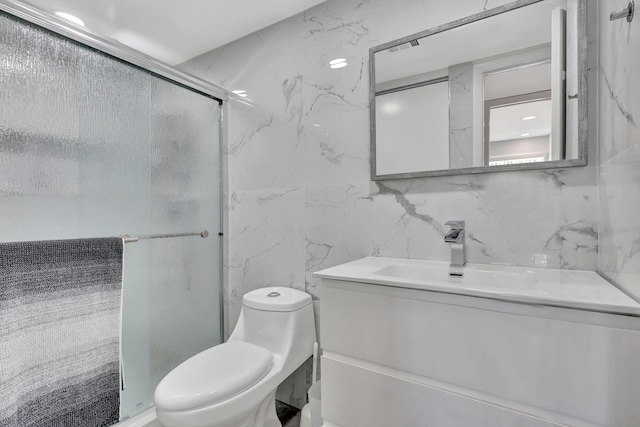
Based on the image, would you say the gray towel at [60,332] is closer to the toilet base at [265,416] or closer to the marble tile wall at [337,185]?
the toilet base at [265,416]

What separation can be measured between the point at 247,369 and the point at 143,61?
4.69 feet

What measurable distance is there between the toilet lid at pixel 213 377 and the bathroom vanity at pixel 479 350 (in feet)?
1.05

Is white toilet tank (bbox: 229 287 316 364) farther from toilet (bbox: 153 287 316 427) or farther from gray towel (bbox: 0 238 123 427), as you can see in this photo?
gray towel (bbox: 0 238 123 427)

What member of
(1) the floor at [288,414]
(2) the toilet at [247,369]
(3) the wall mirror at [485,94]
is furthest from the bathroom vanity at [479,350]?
(1) the floor at [288,414]

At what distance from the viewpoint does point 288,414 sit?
5.23ft

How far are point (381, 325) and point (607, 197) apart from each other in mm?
766

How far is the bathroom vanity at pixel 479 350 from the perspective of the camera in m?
0.65

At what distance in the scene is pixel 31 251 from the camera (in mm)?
952

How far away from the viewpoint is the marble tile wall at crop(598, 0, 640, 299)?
680 mm

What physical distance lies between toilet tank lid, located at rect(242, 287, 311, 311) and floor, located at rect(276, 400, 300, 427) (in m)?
0.61

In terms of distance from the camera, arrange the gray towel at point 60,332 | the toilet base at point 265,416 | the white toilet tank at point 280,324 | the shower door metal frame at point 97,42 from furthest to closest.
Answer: the white toilet tank at point 280,324 < the toilet base at point 265,416 < the shower door metal frame at point 97,42 < the gray towel at point 60,332

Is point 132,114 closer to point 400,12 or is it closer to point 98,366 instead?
point 98,366

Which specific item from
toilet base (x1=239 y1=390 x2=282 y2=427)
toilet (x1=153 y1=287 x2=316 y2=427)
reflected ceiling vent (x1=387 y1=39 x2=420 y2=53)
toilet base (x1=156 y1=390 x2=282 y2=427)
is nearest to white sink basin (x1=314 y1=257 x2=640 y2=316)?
toilet (x1=153 y1=287 x2=316 y2=427)

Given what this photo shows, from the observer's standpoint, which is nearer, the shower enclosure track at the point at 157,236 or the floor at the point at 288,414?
the shower enclosure track at the point at 157,236
